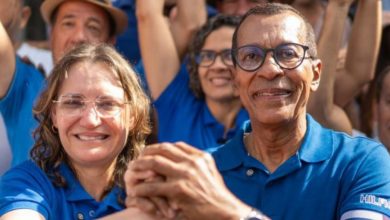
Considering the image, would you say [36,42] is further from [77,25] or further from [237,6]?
[237,6]

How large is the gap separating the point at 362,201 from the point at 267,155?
0.45 m

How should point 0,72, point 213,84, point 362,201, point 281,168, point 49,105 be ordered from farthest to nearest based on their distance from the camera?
point 213,84 < point 0,72 < point 49,105 < point 281,168 < point 362,201

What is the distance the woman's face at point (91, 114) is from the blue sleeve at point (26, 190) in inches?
6.5

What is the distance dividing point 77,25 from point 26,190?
70.9 inches

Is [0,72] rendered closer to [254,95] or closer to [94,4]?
[94,4]

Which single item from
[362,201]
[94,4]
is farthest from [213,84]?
[362,201]

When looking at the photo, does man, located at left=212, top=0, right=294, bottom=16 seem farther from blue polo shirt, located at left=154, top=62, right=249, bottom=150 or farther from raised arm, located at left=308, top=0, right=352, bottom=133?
raised arm, located at left=308, top=0, right=352, bottom=133

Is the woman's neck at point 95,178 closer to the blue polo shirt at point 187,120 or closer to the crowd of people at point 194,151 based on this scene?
the crowd of people at point 194,151

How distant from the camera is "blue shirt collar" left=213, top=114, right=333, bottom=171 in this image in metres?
3.29

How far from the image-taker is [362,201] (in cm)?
308

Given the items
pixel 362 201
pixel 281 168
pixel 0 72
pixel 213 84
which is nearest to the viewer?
pixel 362 201

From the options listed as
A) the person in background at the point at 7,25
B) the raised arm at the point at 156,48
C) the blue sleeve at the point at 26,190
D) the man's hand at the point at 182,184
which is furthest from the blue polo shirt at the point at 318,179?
the person in background at the point at 7,25

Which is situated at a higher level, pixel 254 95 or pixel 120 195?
pixel 254 95

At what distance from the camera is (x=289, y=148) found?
3377 millimetres
